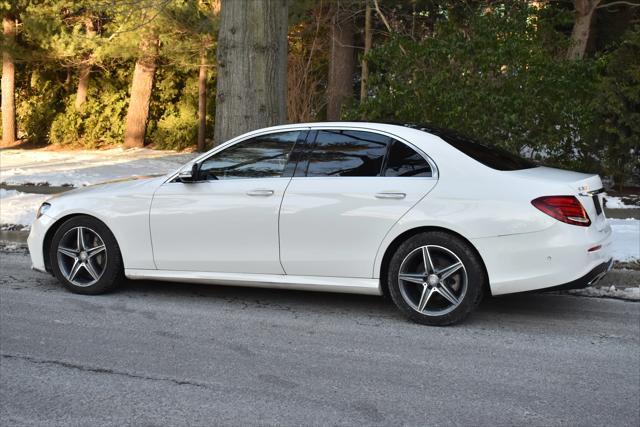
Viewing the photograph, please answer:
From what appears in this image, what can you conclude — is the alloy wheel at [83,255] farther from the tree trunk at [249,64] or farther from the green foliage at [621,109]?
the green foliage at [621,109]

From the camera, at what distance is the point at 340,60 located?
71.0 feet

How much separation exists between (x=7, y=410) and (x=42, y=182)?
11.6 m

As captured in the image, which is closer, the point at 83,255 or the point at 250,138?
the point at 250,138

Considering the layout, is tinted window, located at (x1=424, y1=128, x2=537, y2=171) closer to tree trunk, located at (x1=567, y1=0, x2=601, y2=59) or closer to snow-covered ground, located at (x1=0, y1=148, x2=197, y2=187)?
snow-covered ground, located at (x1=0, y1=148, x2=197, y2=187)

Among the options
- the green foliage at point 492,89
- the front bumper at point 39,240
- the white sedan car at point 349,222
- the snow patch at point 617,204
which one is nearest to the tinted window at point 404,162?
the white sedan car at point 349,222

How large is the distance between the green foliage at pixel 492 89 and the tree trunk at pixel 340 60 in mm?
9318

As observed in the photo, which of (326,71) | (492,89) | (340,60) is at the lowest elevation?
(492,89)

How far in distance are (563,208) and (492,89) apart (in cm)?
572

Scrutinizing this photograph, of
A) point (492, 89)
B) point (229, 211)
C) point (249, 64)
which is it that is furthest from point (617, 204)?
point (229, 211)

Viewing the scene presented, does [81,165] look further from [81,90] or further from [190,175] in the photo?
[190,175]

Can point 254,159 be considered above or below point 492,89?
below

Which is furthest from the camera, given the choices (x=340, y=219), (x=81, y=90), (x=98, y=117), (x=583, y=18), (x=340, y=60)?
(x=81, y=90)

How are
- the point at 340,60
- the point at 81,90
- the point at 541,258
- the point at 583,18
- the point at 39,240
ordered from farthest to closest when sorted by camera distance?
the point at 81,90, the point at 340,60, the point at 583,18, the point at 39,240, the point at 541,258

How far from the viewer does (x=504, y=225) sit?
5566 millimetres
